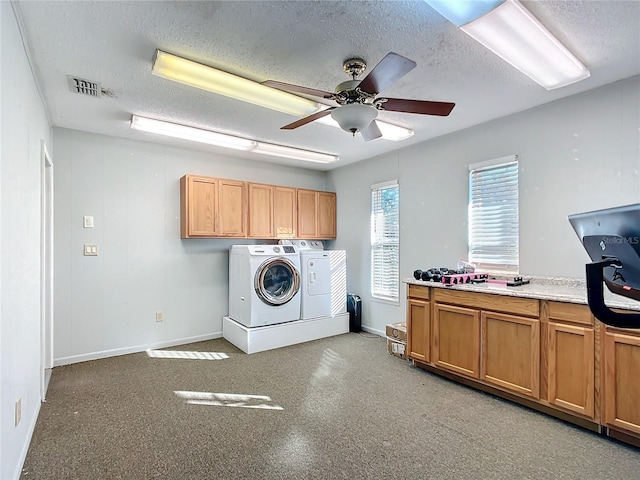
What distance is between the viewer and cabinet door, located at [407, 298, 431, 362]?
3.43 metres

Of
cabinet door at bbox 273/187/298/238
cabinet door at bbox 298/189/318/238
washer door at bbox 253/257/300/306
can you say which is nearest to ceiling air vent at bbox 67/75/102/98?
washer door at bbox 253/257/300/306

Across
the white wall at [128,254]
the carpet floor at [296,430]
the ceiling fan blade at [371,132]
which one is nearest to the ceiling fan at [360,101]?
the ceiling fan blade at [371,132]

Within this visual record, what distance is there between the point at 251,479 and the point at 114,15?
2662 millimetres

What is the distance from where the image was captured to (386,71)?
1.90 metres

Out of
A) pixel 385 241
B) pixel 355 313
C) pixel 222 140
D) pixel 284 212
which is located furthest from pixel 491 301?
pixel 222 140

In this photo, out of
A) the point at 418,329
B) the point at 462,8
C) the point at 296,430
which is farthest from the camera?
the point at 418,329

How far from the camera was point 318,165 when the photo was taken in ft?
18.0

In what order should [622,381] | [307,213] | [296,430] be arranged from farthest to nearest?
[307,213]
[296,430]
[622,381]

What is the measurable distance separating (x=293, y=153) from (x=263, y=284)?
1.74 meters

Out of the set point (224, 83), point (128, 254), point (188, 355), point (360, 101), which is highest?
point (224, 83)

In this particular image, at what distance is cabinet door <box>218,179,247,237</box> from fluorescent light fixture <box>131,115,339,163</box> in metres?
0.55

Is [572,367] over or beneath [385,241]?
beneath

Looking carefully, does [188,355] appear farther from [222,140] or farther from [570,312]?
[570,312]

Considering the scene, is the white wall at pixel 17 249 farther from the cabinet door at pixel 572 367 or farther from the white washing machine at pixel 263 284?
the cabinet door at pixel 572 367
